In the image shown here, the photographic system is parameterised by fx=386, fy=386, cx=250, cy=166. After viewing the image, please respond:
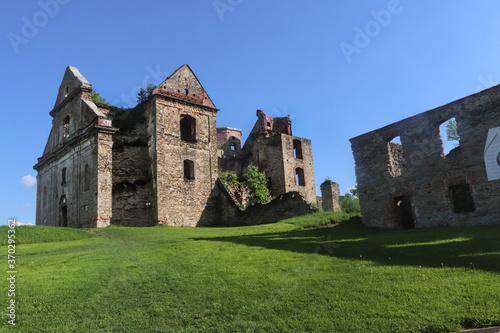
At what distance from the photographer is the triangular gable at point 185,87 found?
92.4 feet

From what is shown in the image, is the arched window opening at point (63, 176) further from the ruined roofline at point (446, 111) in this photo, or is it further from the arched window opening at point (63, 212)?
the ruined roofline at point (446, 111)

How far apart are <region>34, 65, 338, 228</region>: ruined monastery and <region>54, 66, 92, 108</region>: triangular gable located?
0.07 metres

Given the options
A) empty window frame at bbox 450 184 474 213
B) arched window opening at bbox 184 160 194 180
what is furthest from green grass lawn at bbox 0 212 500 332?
arched window opening at bbox 184 160 194 180

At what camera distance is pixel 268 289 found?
7570 mm

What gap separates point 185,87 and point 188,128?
321 centimetres

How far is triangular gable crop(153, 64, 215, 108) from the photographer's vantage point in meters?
28.2

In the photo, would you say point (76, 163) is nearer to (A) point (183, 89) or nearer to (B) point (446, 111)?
(A) point (183, 89)

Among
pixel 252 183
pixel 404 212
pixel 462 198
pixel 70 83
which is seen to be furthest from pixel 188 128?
pixel 462 198

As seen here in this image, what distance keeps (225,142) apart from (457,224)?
38.8 meters

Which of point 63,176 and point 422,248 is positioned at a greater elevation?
point 63,176

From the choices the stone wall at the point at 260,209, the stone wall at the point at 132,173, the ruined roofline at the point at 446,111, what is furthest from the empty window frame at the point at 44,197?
the ruined roofline at the point at 446,111

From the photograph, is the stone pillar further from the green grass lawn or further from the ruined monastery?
the green grass lawn

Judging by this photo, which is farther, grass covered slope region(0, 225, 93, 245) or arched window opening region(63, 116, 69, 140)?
arched window opening region(63, 116, 69, 140)

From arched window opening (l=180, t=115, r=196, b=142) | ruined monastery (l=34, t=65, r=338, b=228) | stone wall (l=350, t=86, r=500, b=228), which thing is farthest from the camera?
arched window opening (l=180, t=115, r=196, b=142)
